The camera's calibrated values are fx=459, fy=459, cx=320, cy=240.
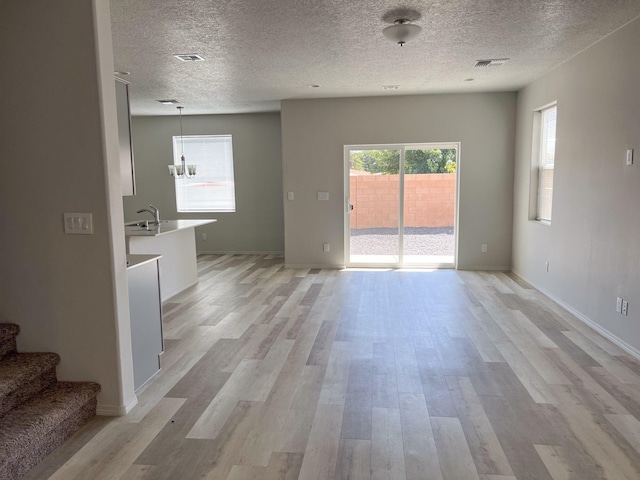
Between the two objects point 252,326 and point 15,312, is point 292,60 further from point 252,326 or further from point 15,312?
point 15,312

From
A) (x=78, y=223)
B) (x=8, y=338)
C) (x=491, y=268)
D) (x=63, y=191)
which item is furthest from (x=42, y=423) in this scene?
(x=491, y=268)

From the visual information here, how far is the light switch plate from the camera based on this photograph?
8.41 ft

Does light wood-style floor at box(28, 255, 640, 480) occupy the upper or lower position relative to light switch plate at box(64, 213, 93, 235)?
lower

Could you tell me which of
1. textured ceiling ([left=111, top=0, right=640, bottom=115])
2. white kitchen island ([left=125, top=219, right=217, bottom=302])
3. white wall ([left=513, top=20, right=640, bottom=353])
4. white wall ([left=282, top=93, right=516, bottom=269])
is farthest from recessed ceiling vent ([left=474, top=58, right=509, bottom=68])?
white kitchen island ([left=125, top=219, right=217, bottom=302])

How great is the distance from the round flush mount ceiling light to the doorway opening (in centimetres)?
333

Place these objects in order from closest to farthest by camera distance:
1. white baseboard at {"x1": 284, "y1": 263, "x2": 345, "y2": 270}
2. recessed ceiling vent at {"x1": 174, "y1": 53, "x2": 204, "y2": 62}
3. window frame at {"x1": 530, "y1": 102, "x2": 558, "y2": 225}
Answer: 1. recessed ceiling vent at {"x1": 174, "y1": 53, "x2": 204, "y2": 62}
2. window frame at {"x1": 530, "y1": 102, "x2": 558, "y2": 225}
3. white baseboard at {"x1": 284, "y1": 263, "x2": 345, "y2": 270}

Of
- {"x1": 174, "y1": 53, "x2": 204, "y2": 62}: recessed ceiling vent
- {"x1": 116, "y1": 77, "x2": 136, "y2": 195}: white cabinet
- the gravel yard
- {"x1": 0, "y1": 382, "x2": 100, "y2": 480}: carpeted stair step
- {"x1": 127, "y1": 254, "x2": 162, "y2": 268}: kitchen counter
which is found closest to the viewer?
{"x1": 0, "y1": 382, "x2": 100, "y2": 480}: carpeted stair step

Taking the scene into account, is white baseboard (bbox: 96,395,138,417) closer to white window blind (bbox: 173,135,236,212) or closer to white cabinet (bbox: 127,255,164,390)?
white cabinet (bbox: 127,255,164,390)

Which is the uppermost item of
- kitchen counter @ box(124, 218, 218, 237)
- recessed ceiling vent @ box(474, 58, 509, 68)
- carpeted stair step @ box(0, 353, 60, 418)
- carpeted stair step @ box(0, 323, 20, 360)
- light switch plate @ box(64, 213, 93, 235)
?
recessed ceiling vent @ box(474, 58, 509, 68)

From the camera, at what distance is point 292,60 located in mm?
4531

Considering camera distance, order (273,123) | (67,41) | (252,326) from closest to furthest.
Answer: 1. (67,41)
2. (252,326)
3. (273,123)

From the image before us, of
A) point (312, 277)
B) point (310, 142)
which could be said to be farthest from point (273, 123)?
point (312, 277)

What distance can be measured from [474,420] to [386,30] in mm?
2781

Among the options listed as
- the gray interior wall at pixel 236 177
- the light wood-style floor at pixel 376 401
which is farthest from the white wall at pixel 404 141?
the light wood-style floor at pixel 376 401
